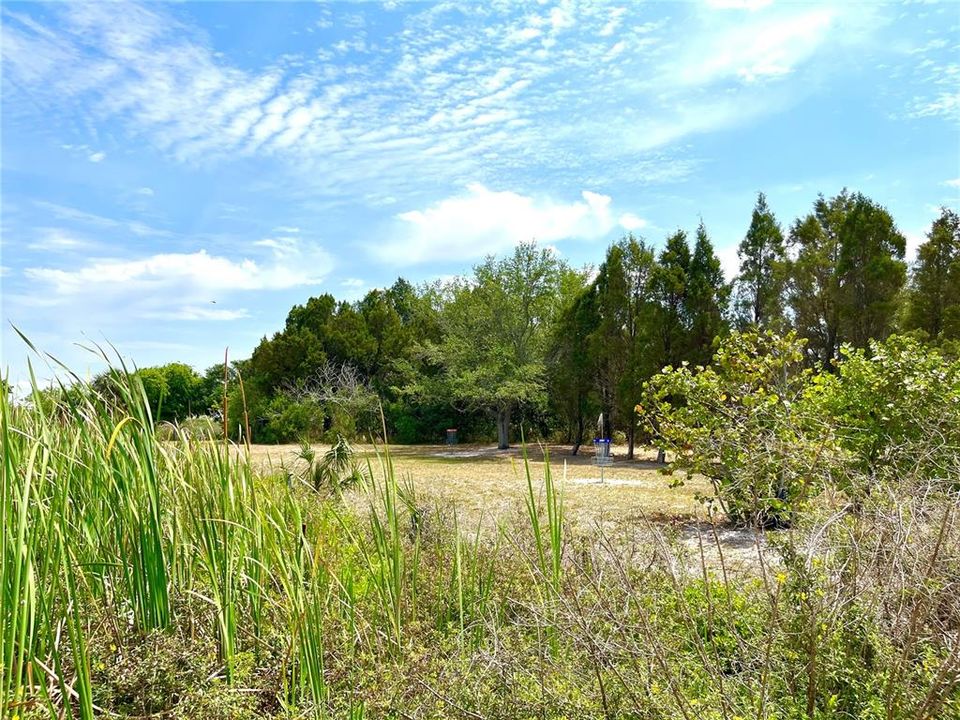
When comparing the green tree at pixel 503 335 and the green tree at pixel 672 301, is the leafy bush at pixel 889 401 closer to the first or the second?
the green tree at pixel 672 301

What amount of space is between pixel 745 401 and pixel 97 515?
5.96m

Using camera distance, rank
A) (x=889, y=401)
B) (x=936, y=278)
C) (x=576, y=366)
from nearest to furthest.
Result: (x=889, y=401), (x=936, y=278), (x=576, y=366)

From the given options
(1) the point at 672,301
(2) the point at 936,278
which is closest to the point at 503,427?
(1) the point at 672,301

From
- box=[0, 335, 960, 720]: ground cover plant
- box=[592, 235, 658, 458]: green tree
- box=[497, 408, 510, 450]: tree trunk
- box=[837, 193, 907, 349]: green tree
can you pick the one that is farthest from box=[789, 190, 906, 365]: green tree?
box=[0, 335, 960, 720]: ground cover plant

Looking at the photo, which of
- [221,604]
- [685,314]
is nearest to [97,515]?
[221,604]

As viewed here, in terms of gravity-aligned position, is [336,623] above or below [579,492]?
above

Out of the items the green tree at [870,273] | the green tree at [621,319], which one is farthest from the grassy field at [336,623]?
the green tree at [870,273]

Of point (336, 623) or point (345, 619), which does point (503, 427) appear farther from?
point (336, 623)

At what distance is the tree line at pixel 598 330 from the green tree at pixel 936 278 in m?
0.03

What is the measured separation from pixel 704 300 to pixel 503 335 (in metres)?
6.79

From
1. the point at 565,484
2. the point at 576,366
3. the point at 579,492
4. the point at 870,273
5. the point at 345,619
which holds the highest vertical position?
the point at 870,273

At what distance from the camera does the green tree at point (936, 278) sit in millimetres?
14680

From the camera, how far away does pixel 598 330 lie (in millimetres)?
18281

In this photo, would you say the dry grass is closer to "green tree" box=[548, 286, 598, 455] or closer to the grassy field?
"green tree" box=[548, 286, 598, 455]
